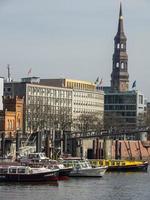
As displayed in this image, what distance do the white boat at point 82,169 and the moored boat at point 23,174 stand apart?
15.6m

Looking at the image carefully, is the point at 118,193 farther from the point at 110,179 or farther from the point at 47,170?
the point at 110,179

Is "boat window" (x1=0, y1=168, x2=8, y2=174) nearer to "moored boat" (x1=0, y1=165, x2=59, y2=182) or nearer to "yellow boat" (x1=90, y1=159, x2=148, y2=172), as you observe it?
"moored boat" (x1=0, y1=165, x2=59, y2=182)

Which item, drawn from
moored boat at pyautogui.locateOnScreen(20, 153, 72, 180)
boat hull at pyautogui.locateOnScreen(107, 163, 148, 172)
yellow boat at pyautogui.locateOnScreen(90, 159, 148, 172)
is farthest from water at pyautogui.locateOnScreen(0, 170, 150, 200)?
boat hull at pyautogui.locateOnScreen(107, 163, 148, 172)

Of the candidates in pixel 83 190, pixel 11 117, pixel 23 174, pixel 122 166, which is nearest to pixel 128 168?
pixel 122 166

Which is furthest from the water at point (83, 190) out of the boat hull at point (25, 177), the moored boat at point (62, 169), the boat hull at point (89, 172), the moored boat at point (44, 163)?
the boat hull at point (89, 172)

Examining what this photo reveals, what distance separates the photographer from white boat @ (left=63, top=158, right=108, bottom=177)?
134250 millimetres

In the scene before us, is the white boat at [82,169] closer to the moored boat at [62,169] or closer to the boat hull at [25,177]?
the moored boat at [62,169]

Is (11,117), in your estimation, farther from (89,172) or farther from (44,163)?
(44,163)

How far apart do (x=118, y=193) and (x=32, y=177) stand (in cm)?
1393

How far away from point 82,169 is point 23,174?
62.7 ft

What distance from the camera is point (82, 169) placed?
135 meters

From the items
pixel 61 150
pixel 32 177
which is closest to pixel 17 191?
pixel 32 177

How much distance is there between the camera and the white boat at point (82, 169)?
5285 inches

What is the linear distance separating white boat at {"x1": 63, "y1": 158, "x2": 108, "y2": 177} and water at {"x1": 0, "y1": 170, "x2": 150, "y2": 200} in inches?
134
